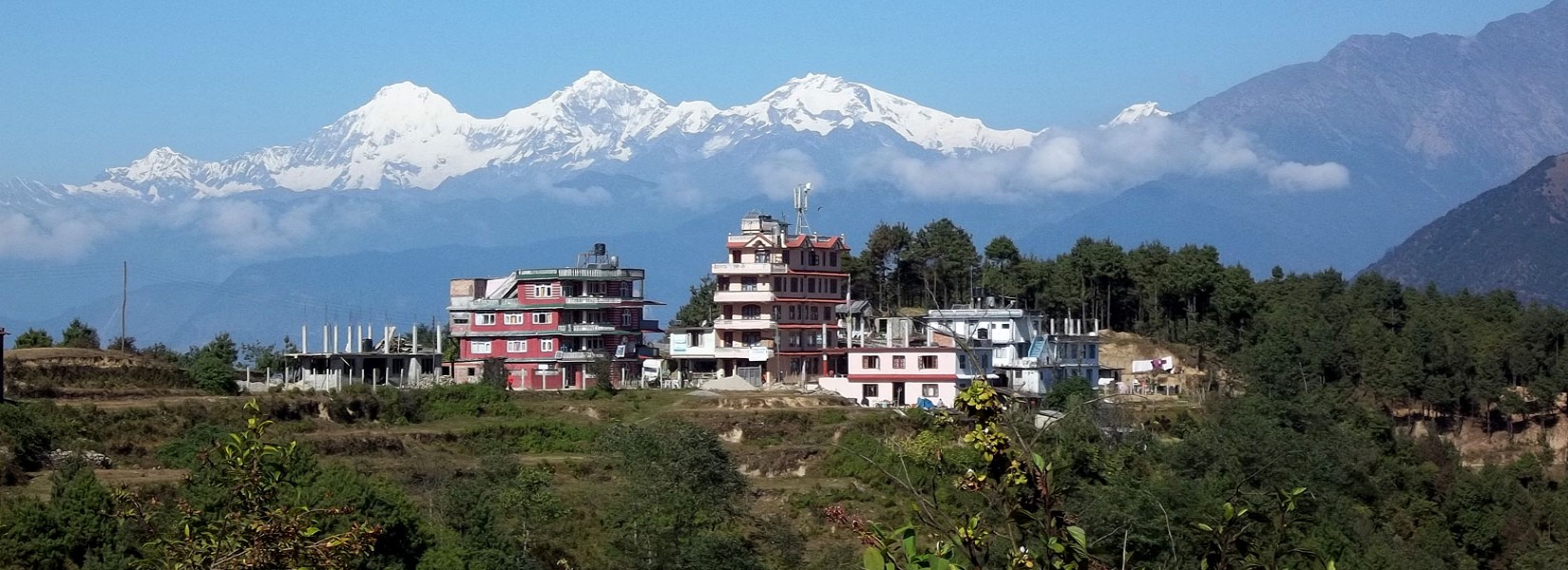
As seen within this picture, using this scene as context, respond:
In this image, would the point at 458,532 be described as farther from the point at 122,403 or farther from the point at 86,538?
the point at 122,403

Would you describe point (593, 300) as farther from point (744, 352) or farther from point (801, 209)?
point (801, 209)

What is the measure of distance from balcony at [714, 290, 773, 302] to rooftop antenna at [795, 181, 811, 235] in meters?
4.81

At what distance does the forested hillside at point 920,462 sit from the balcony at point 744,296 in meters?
9.17

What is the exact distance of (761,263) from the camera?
67375 millimetres

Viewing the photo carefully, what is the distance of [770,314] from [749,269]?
6.07 feet

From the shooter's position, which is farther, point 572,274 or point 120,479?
point 572,274

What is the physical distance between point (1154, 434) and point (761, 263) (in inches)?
641

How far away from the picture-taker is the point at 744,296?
67.2 meters

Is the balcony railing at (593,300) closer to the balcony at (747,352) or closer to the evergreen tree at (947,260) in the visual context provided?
the balcony at (747,352)

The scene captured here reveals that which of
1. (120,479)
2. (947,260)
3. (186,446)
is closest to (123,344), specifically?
(186,446)

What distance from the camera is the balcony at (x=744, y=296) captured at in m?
66.9

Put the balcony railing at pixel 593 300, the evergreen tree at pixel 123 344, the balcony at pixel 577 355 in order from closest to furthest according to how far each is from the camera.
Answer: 1. the evergreen tree at pixel 123 344
2. the balcony at pixel 577 355
3. the balcony railing at pixel 593 300

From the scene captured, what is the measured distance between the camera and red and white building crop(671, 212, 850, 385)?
219 feet

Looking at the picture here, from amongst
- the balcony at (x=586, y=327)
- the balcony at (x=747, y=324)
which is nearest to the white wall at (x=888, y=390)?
the balcony at (x=747, y=324)
